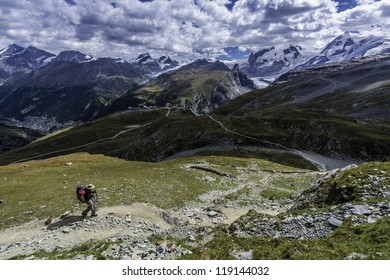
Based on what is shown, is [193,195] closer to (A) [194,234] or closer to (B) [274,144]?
(A) [194,234]

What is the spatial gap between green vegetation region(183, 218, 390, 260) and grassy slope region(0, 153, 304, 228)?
1585 cm

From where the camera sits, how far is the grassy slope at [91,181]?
32.4 m

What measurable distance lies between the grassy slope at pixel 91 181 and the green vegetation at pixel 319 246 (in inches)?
624

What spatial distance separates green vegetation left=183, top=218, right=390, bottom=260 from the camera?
15366mm

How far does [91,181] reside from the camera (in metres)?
42.5

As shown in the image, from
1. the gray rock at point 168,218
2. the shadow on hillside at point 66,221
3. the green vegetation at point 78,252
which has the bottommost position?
the gray rock at point 168,218

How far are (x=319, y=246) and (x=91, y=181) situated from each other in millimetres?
33768

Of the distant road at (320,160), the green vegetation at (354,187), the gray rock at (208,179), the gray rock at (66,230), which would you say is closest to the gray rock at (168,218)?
the gray rock at (66,230)

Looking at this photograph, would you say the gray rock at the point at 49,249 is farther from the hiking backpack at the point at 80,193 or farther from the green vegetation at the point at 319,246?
the green vegetation at the point at 319,246

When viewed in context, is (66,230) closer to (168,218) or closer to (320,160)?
(168,218)

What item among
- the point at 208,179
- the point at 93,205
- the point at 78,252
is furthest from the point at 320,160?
the point at 78,252

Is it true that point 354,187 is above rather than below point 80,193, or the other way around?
below

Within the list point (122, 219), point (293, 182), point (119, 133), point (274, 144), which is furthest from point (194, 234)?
point (119, 133)
